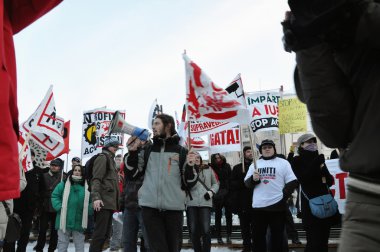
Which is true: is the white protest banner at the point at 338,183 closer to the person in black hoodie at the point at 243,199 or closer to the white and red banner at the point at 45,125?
the person in black hoodie at the point at 243,199

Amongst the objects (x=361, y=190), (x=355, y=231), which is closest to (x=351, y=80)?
(x=361, y=190)

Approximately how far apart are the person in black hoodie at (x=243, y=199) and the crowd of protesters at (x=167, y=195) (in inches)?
0.8

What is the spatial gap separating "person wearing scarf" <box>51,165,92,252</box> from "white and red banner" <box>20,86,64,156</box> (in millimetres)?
1913

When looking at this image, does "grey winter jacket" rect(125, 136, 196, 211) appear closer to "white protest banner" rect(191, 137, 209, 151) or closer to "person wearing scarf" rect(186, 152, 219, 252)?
"person wearing scarf" rect(186, 152, 219, 252)

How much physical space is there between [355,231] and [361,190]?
157 millimetres

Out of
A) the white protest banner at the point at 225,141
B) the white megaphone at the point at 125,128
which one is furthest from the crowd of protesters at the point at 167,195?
the white protest banner at the point at 225,141

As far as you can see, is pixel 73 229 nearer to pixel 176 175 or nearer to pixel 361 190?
pixel 176 175

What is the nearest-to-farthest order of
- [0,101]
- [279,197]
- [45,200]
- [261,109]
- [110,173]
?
[0,101]
[279,197]
[110,173]
[45,200]
[261,109]

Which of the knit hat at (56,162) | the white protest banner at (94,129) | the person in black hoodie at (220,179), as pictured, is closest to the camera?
the knit hat at (56,162)

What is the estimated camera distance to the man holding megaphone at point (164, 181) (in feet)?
18.2

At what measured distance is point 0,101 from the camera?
1.79 m

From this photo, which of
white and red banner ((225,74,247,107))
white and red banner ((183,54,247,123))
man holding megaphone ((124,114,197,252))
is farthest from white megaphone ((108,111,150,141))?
white and red banner ((225,74,247,107))

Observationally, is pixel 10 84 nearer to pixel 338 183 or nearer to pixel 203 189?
pixel 338 183

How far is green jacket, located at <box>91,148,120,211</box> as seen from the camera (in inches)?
280
